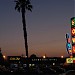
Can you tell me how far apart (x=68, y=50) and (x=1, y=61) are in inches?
1996

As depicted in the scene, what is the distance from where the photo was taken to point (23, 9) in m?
63.3

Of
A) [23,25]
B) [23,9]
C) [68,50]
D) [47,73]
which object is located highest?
[23,9]

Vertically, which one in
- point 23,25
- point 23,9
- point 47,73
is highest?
point 23,9

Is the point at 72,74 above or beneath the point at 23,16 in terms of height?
beneath

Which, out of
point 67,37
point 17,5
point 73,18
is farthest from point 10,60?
point 73,18

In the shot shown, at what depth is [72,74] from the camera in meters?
20.1

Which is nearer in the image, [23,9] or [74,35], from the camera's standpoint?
[74,35]

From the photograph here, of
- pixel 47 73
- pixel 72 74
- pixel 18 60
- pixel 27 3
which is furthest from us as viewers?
pixel 18 60

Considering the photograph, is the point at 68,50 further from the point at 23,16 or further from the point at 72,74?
the point at 72,74

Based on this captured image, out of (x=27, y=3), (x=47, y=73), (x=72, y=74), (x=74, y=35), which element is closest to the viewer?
(x=72, y=74)

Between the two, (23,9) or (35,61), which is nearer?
(23,9)

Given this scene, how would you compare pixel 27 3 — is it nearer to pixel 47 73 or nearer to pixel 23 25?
pixel 23 25

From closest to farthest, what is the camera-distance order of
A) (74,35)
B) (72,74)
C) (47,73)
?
(72,74) < (74,35) < (47,73)

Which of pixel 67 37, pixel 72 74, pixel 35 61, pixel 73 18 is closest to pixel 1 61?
pixel 35 61
